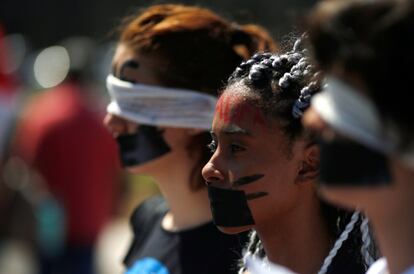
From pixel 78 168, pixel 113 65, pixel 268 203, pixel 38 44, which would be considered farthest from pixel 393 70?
pixel 38 44

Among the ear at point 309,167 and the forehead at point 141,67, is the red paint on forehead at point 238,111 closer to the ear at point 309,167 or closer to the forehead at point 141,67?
the ear at point 309,167

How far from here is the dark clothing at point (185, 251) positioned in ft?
11.3

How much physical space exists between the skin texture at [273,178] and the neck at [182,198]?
0.85 m

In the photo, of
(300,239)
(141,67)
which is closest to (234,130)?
(300,239)

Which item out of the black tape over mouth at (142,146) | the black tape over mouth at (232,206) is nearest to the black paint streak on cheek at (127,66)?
the black tape over mouth at (142,146)

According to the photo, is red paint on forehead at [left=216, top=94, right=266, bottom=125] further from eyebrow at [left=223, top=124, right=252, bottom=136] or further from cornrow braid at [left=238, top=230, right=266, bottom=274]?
cornrow braid at [left=238, top=230, right=266, bottom=274]

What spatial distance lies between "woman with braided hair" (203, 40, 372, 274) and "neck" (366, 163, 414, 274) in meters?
0.65

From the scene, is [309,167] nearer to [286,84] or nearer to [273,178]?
[273,178]

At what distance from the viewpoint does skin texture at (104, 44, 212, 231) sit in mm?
3715

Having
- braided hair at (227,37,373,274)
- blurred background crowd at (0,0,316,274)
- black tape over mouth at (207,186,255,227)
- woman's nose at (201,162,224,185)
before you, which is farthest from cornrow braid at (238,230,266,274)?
blurred background crowd at (0,0,316,274)

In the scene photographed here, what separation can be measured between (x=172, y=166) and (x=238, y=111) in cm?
102

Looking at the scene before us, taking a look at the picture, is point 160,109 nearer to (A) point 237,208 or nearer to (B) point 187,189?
(B) point 187,189

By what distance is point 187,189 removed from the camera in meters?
3.74

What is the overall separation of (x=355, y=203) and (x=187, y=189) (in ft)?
5.69
